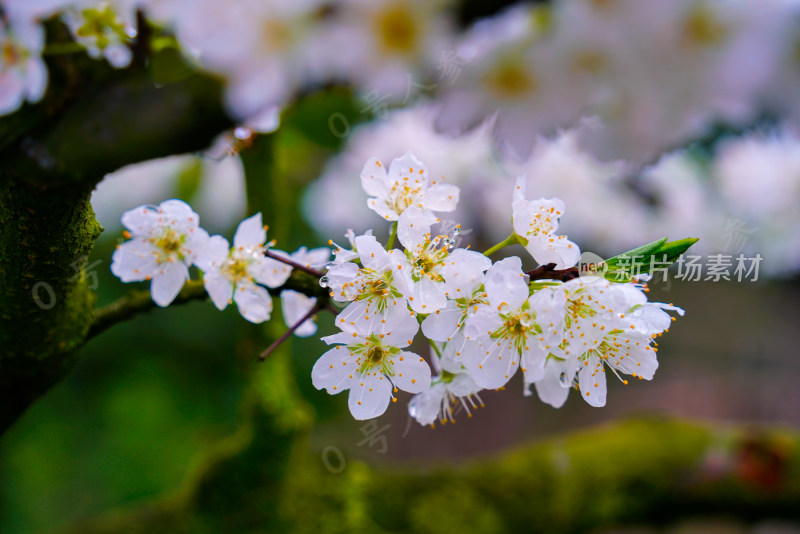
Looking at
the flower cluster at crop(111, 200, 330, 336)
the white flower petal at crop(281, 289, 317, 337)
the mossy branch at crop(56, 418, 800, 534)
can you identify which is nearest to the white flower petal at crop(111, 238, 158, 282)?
the flower cluster at crop(111, 200, 330, 336)

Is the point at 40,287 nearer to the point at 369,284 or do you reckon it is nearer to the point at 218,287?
the point at 218,287

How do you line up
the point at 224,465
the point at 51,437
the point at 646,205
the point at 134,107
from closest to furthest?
1. the point at 134,107
2. the point at 224,465
3. the point at 646,205
4. the point at 51,437

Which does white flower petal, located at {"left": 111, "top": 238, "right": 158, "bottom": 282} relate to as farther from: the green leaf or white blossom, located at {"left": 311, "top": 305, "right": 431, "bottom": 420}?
the green leaf

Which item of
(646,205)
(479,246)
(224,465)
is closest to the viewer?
(224,465)

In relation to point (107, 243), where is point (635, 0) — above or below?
above

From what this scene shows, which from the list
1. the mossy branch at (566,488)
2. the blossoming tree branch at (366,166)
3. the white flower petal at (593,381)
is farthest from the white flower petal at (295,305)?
the mossy branch at (566,488)

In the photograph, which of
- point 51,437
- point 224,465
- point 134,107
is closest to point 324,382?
point 134,107

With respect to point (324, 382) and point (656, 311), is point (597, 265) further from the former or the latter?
point (324, 382)

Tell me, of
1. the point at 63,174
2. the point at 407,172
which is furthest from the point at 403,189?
the point at 63,174
